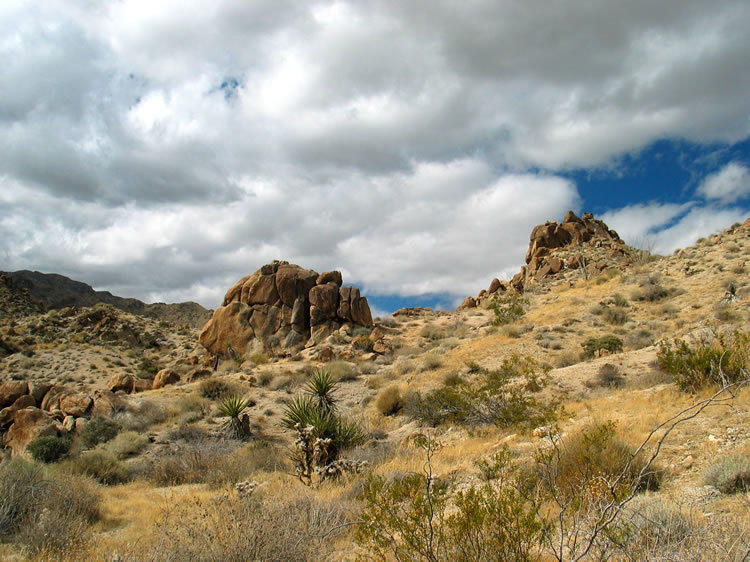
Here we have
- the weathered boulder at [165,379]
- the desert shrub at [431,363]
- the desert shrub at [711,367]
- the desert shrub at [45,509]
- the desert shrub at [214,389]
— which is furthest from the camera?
the weathered boulder at [165,379]

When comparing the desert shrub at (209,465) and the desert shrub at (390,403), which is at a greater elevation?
the desert shrub at (390,403)

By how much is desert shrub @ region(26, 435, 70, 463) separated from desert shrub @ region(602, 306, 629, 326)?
23.6m

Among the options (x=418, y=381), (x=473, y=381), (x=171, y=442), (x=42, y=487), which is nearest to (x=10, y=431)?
(x=171, y=442)

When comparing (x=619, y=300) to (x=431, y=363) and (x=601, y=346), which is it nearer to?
(x=601, y=346)

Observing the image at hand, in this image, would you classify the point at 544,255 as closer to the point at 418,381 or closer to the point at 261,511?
the point at 418,381

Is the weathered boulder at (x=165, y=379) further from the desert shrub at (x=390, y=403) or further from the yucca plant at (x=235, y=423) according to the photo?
the desert shrub at (x=390, y=403)

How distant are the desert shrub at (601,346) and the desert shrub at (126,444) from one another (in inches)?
668

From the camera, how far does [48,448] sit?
1362 cm

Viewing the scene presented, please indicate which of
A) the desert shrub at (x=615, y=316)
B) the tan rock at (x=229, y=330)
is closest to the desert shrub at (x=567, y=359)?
the desert shrub at (x=615, y=316)

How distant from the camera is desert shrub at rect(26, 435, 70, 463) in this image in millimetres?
13320

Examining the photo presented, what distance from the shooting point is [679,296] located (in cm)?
2323

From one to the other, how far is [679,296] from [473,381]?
528 inches

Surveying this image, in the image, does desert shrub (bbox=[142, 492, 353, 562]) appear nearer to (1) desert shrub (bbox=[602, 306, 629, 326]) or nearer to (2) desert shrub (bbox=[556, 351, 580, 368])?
(2) desert shrub (bbox=[556, 351, 580, 368])

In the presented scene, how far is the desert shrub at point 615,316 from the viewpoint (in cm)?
2261
